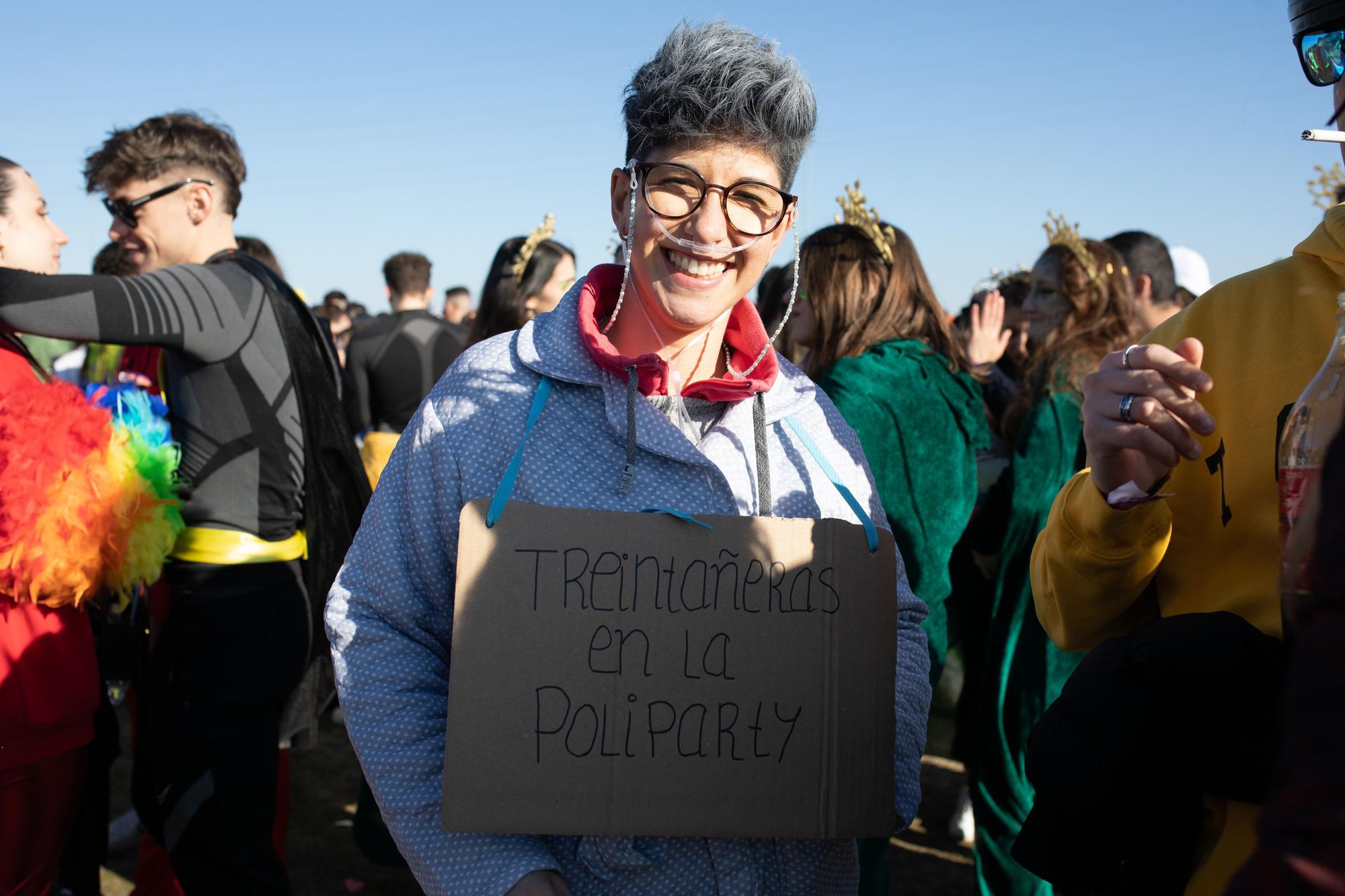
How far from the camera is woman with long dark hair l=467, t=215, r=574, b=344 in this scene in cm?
446

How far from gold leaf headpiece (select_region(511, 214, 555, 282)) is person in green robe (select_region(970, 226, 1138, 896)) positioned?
2.20 m

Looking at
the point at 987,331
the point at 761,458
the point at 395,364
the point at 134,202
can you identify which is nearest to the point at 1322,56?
the point at 761,458

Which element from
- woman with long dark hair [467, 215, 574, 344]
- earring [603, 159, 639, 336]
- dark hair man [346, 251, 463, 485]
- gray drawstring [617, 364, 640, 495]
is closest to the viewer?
gray drawstring [617, 364, 640, 495]

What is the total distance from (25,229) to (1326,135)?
3061mm

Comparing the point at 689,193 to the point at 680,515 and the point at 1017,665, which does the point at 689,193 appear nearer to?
the point at 680,515

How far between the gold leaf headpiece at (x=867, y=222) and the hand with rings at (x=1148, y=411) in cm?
221

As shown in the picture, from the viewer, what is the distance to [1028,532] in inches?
136

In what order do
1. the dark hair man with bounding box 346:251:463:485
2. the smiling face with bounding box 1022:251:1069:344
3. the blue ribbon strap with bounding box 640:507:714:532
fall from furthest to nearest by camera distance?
the dark hair man with bounding box 346:251:463:485 → the smiling face with bounding box 1022:251:1069:344 → the blue ribbon strap with bounding box 640:507:714:532

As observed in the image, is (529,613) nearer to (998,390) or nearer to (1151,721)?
(1151,721)

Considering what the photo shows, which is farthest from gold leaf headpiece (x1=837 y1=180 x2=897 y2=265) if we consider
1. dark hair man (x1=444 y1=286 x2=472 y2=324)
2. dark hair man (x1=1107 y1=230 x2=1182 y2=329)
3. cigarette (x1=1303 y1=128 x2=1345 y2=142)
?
dark hair man (x1=444 y1=286 x2=472 y2=324)

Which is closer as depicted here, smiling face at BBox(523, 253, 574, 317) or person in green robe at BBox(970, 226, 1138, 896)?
person in green robe at BBox(970, 226, 1138, 896)

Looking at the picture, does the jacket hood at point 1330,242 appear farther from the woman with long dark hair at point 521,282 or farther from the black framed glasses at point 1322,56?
the woman with long dark hair at point 521,282

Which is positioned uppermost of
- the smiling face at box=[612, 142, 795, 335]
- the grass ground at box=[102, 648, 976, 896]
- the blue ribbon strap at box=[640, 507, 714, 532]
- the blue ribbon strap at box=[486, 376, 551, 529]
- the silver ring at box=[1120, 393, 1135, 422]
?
the smiling face at box=[612, 142, 795, 335]

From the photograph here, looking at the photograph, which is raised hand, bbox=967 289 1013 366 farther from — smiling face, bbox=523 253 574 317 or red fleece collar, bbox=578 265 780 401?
red fleece collar, bbox=578 265 780 401
